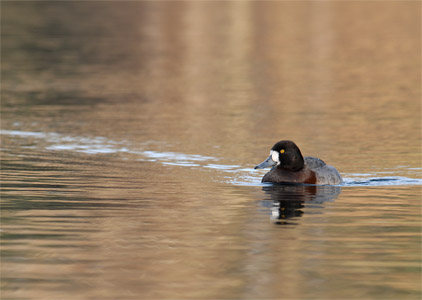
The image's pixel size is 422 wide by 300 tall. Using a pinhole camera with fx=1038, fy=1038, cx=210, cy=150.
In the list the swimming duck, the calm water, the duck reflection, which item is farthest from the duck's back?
the calm water

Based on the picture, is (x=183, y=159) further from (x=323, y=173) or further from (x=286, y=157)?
(x=323, y=173)

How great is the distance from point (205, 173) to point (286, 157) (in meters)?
1.83

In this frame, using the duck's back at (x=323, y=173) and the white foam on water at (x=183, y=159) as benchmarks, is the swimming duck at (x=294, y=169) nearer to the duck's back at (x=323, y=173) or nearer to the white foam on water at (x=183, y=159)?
the duck's back at (x=323, y=173)

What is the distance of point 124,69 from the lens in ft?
134

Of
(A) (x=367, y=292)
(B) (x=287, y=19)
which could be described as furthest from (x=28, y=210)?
(B) (x=287, y=19)

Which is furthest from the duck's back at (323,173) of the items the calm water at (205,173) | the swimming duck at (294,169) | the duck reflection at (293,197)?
the calm water at (205,173)

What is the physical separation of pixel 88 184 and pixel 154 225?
374 cm

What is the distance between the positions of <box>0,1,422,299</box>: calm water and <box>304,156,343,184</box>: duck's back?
263 mm

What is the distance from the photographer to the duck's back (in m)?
17.4

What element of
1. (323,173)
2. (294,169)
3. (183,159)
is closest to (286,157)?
(294,169)

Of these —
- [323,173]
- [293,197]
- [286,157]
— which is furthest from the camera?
[286,157]

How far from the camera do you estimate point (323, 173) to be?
1747 centimetres

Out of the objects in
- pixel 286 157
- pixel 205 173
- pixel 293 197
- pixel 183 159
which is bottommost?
pixel 293 197

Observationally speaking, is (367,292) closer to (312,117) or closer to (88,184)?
(88,184)
